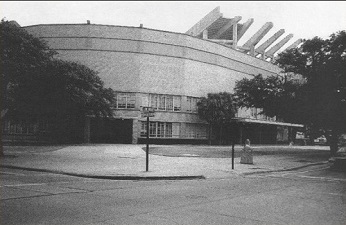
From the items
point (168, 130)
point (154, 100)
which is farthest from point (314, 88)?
point (154, 100)

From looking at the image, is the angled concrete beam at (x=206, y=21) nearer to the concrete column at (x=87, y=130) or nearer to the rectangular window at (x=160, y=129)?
the rectangular window at (x=160, y=129)

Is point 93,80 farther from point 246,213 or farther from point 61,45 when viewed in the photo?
point 246,213

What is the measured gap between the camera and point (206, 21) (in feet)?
164

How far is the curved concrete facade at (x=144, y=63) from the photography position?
4047 cm

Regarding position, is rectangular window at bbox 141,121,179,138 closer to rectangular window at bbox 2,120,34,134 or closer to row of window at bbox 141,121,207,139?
row of window at bbox 141,121,207,139

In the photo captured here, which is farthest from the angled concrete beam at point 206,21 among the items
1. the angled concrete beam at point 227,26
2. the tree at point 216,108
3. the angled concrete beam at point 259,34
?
the tree at point 216,108

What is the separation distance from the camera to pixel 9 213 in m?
6.41

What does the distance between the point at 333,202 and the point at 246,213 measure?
2.86 m

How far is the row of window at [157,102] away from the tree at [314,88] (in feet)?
43.0

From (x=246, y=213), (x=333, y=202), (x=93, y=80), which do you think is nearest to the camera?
(x=246, y=213)

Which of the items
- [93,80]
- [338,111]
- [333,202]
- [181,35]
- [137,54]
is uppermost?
[181,35]

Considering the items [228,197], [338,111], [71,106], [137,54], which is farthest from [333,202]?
[137,54]

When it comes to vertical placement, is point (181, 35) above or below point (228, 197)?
above

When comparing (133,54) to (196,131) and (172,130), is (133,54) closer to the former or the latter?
(172,130)
